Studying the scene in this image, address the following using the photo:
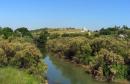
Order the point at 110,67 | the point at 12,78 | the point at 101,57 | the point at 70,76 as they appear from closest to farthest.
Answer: the point at 12,78 < the point at 110,67 < the point at 101,57 < the point at 70,76

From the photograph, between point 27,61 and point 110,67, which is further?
point 110,67

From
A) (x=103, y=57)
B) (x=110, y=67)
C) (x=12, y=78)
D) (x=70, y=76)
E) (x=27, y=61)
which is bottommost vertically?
(x=70, y=76)

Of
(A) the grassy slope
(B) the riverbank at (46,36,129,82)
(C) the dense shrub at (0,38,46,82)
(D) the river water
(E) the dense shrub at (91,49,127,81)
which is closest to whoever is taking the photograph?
(A) the grassy slope

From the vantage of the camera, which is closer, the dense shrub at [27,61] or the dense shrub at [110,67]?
the dense shrub at [27,61]

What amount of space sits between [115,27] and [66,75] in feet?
278

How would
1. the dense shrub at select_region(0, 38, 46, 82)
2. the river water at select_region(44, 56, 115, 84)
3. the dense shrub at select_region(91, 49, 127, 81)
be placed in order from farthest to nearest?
the dense shrub at select_region(91, 49, 127, 81), the river water at select_region(44, 56, 115, 84), the dense shrub at select_region(0, 38, 46, 82)

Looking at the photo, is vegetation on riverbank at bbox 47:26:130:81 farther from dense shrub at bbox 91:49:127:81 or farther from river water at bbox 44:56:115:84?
river water at bbox 44:56:115:84

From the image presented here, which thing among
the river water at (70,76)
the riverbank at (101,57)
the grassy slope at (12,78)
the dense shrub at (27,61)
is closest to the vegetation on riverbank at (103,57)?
the riverbank at (101,57)

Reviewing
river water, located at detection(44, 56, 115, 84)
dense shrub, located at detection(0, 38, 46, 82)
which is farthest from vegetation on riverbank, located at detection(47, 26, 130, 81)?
dense shrub, located at detection(0, 38, 46, 82)

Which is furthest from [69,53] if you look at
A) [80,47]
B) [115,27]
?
[115,27]

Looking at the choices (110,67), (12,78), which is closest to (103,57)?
(110,67)

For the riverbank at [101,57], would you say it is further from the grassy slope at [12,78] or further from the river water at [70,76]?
the grassy slope at [12,78]

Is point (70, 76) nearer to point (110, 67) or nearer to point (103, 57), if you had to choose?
point (103, 57)

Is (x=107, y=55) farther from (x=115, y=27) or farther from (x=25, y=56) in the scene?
(x=115, y=27)
